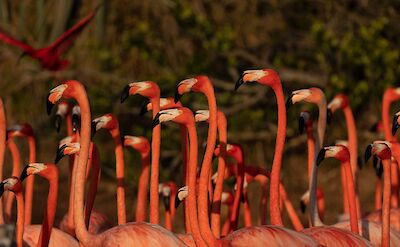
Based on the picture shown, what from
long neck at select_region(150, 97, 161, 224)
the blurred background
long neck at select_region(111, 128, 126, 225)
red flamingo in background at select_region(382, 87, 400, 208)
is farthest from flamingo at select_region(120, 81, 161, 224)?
the blurred background

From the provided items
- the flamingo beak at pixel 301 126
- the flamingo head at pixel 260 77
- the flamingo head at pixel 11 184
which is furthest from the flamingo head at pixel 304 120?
the flamingo head at pixel 11 184

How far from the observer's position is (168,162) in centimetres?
1263

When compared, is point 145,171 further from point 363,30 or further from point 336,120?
point 336,120

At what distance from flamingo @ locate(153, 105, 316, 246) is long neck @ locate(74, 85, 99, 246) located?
1.69ft

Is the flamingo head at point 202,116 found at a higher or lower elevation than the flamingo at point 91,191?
higher

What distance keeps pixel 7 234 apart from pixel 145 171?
248cm

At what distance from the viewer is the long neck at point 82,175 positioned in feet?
18.6

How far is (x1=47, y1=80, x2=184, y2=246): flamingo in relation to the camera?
5.21 meters

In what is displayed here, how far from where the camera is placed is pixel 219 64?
12477 mm

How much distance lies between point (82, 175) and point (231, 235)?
826 millimetres

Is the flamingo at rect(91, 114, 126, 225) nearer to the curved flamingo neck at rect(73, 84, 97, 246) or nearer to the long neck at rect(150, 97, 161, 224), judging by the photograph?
the long neck at rect(150, 97, 161, 224)

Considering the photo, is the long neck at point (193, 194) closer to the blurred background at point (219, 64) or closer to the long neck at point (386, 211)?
the long neck at point (386, 211)

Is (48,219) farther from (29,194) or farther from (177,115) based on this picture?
(29,194)

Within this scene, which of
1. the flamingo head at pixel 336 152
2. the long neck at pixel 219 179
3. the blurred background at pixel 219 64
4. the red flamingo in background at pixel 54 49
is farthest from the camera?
the blurred background at pixel 219 64
